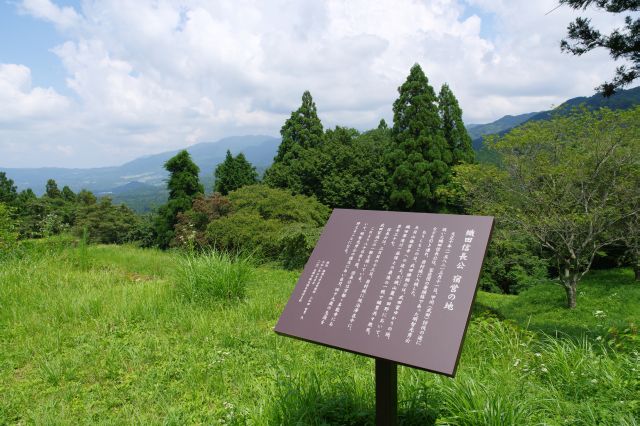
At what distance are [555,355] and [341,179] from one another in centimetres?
2142

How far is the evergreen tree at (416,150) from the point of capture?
75.4 ft

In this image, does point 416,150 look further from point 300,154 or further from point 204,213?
point 204,213

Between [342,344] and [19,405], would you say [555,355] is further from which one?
[19,405]

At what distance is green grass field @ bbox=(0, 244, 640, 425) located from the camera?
2.90 m

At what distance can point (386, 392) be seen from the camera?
2549mm

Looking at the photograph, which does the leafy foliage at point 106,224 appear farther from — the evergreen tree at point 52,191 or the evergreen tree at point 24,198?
the evergreen tree at point 52,191

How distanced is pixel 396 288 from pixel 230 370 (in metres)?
2.24

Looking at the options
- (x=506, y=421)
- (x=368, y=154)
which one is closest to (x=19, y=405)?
(x=506, y=421)

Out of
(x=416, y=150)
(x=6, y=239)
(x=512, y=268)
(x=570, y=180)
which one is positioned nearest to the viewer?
(x=6, y=239)

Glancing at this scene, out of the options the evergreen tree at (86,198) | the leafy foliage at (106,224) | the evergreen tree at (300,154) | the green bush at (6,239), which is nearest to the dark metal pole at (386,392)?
the green bush at (6,239)

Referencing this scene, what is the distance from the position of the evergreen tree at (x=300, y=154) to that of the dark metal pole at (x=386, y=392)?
22850 mm

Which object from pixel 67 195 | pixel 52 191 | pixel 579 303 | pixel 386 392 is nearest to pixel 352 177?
pixel 579 303

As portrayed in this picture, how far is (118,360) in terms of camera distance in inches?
167

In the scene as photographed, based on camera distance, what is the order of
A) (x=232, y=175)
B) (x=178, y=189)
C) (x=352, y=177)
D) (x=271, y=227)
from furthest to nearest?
(x=232, y=175), (x=178, y=189), (x=352, y=177), (x=271, y=227)
